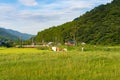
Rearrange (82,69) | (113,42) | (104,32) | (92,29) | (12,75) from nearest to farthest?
(12,75)
(82,69)
(113,42)
(104,32)
(92,29)

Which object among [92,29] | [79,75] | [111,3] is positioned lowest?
[79,75]

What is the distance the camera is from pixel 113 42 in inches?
3041

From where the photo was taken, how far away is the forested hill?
8100 cm

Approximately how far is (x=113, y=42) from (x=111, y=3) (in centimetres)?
2480

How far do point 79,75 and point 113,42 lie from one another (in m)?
65.9

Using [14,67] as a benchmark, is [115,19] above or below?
above

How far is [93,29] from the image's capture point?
88625 millimetres

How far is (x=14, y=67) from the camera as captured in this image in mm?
14250

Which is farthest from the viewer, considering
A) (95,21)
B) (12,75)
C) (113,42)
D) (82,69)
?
(95,21)

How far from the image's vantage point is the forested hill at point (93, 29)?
266 ft

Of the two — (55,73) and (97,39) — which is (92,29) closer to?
(97,39)

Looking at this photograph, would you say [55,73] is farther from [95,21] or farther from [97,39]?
[95,21]

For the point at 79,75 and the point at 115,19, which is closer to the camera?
the point at 79,75

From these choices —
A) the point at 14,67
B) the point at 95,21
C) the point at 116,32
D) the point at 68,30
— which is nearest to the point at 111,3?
the point at 95,21
